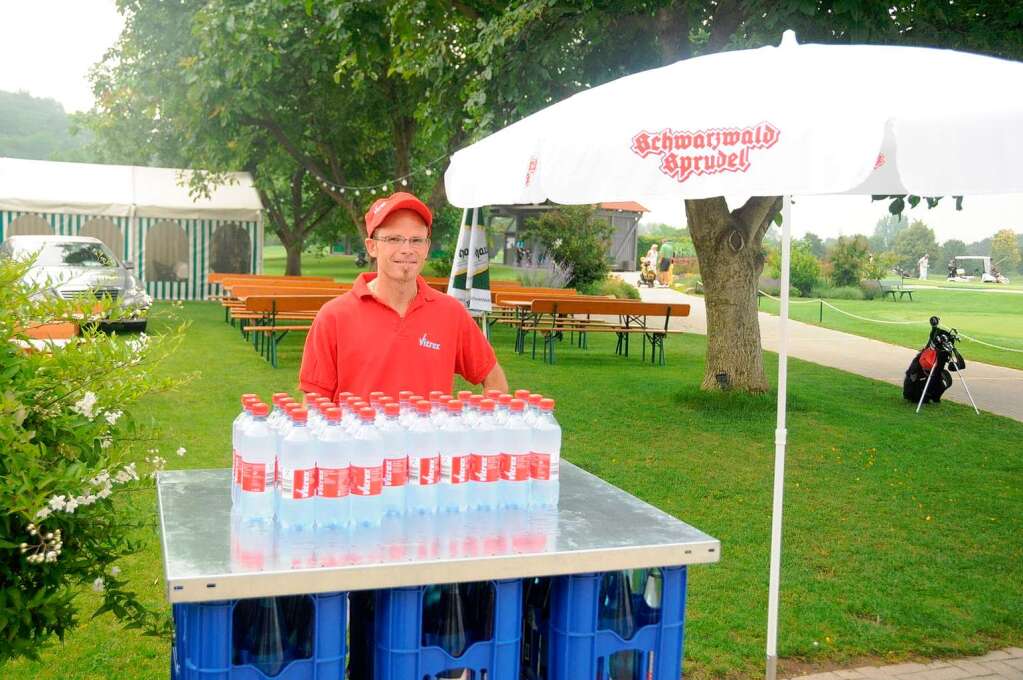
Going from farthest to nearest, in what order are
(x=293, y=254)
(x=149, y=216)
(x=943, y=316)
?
(x=943, y=316), (x=293, y=254), (x=149, y=216)

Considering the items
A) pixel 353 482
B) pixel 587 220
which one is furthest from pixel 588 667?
pixel 587 220

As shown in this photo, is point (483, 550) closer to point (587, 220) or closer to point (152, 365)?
point (152, 365)

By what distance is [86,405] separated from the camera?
303 cm

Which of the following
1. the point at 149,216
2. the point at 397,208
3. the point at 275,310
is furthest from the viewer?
the point at 149,216

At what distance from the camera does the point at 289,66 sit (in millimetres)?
22250

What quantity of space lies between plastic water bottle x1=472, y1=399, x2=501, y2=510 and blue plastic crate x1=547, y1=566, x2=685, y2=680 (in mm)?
347

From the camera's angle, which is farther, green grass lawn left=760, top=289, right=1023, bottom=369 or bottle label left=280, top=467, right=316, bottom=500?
green grass lawn left=760, top=289, right=1023, bottom=369

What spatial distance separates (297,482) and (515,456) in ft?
2.36

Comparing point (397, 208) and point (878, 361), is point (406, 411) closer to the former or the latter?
point (397, 208)

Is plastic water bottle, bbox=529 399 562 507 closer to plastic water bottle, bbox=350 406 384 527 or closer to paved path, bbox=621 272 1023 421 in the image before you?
plastic water bottle, bbox=350 406 384 527

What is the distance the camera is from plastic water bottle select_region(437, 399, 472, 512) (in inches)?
127

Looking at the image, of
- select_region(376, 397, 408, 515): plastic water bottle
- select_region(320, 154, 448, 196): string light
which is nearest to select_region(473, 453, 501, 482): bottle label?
select_region(376, 397, 408, 515): plastic water bottle

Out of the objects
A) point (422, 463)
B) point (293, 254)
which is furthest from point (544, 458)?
point (293, 254)

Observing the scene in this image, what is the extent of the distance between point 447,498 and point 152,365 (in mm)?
1025
